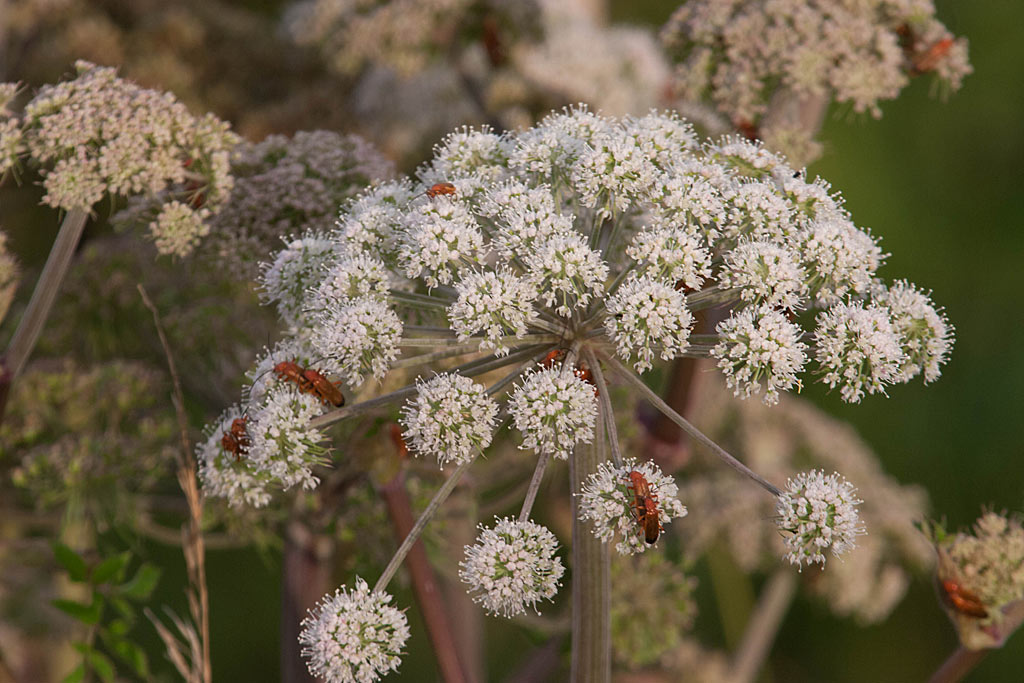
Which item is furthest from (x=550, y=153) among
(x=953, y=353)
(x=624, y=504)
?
(x=953, y=353)

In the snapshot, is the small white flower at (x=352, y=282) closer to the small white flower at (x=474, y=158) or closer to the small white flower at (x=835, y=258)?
the small white flower at (x=474, y=158)

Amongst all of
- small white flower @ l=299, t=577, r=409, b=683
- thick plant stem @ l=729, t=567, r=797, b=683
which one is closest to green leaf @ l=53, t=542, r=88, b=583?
small white flower @ l=299, t=577, r=409, b=683

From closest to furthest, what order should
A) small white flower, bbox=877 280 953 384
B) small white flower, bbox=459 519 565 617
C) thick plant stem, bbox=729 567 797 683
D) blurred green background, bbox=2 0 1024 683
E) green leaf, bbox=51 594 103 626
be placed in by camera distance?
small white flower, bbox=459 519 565 617
small white flower, bbox=877 280 953 384
green leaf, bbox=51 594 103 626
thick plant stem, bbox=729 567 797 683
blurred green background, bbox=2 0 1024 683

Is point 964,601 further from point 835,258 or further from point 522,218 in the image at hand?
point 522,218

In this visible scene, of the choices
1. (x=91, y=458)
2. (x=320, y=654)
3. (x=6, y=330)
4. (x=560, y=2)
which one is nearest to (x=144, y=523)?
(x=91, y=458)

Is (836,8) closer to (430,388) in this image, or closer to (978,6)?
(430,388)

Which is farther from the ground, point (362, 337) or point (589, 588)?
point (362, 337)

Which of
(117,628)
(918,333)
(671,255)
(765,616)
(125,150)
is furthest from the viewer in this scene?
(765,616)

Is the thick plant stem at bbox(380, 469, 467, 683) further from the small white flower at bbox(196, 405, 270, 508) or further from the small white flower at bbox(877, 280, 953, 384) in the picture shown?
the small white flower at bbox(877, 280, 953, 384)
